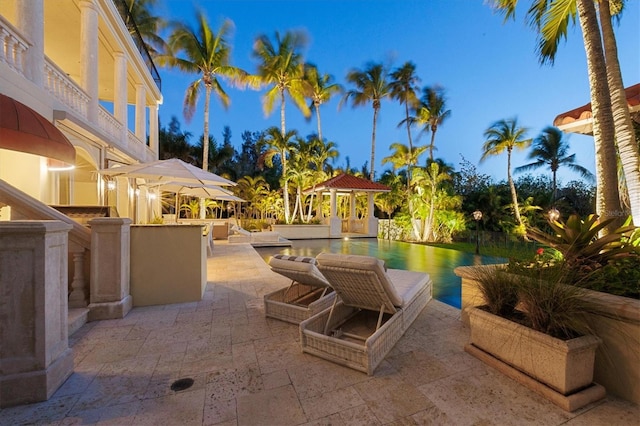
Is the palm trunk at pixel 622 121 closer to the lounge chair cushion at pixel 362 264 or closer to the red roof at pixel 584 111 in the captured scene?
the red roof at pixel 584 111

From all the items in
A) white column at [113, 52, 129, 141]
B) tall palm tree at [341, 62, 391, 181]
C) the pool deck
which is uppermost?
tall palm tree at [341, 62, 391, 181]

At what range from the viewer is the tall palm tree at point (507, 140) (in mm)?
18656

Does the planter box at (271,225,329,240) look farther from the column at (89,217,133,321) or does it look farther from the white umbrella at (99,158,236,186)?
the column at (89,217,133,321)

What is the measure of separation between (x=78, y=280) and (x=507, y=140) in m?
22.5

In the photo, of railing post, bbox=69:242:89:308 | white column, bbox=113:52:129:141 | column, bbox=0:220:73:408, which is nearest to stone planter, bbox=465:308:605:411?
column, bbox=0:220:73:408

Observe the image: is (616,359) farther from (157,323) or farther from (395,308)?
(157,323)

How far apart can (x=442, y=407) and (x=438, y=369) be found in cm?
58

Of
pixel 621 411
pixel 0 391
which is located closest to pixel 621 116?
pixel 621 411

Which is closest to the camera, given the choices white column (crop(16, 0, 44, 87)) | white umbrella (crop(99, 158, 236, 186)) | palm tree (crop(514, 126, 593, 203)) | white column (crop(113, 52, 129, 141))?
white column (crop(16, 0, 44, 87))

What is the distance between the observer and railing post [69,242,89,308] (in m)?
3.94

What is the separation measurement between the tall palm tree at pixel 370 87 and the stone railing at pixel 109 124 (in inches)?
728

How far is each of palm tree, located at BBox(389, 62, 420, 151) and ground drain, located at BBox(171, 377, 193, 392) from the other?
24.8 m

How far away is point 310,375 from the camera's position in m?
2.68

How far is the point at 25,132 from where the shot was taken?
3.82 metres
